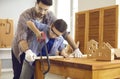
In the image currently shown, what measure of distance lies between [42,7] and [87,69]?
2.81ft

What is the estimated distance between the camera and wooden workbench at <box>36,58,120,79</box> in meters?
1.21

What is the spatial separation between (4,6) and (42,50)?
3.64 meters

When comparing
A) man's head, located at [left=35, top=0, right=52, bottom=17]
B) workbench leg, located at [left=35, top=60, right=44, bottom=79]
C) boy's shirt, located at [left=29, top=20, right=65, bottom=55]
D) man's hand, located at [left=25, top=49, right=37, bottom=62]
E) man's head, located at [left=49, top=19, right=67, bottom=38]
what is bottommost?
workbench leg, located at [left=35, top=60, right=44, bottom=79]

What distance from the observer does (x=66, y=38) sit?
2047 millimetres

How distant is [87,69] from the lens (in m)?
1.22

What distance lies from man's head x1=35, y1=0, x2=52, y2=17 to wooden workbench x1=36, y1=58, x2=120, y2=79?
0.59m

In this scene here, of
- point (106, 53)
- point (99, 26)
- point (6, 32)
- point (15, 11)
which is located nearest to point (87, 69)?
point (106, 53)

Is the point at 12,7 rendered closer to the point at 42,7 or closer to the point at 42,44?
the point at 42,7

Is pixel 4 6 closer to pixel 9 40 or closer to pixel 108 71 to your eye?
pixel 9 40

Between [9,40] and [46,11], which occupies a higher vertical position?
[46,11]

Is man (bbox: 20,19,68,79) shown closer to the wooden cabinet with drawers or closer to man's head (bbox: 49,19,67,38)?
man's head (bbox: 49,19,67,38)

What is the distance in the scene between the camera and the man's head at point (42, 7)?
1843 millimetres

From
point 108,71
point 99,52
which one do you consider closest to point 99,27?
point 99,52

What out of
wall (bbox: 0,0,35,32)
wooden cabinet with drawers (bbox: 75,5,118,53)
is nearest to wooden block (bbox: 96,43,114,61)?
wooden cabinet with drawers (bbox: 75,5,118,53)
